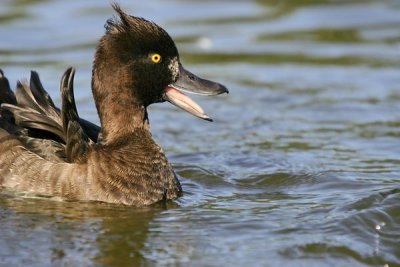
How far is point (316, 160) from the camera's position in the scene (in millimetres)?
10406

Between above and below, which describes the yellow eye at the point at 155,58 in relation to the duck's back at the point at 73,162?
above

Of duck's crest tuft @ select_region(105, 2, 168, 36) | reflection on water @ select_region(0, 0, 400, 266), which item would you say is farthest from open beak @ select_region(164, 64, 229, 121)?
reflection on water @ select_region(0, 0, 400, 266)

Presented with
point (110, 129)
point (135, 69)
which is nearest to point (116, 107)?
point (110, 129)

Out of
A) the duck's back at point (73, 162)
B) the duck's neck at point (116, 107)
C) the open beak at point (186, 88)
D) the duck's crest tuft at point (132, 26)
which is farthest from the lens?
the open beak at point (186, 88)

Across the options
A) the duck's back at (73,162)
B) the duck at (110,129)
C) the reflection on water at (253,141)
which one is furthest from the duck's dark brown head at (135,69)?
the reflection on water at (253,141)

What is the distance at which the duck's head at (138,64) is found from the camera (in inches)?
345

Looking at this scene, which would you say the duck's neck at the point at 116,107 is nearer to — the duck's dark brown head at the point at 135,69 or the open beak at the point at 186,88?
the duck's dark brown head at the point at 135,69

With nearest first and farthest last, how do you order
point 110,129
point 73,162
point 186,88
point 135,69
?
1. point 73,162
2. point 135,69
3. point 110,129
4. point 186,88

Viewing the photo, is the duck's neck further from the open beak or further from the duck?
the open beak

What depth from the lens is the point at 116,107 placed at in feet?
29.1

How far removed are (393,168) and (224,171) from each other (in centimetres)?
→ 163

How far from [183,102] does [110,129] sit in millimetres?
671

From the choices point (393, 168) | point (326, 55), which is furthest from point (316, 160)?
point (326, 55)

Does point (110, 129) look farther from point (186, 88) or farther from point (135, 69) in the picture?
point (186, 88)
